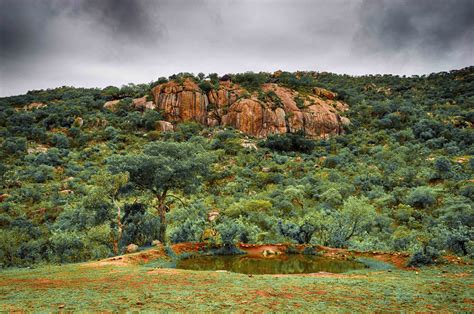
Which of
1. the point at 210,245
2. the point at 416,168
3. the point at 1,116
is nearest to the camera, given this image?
the point at 210,245

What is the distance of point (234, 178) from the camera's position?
48.1 meters

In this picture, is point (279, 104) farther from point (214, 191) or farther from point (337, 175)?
point (214, 191)

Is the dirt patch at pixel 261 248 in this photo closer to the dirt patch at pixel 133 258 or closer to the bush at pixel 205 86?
the dirt patch at pixel 133 258

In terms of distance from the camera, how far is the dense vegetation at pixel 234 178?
20.8m

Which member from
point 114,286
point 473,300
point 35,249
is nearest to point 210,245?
point 114,286

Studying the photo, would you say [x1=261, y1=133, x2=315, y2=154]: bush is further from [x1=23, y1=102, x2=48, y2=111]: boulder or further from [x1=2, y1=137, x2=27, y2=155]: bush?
[x1=23, y1=102, x2=48, y2=111]: boulder

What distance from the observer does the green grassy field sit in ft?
26.7

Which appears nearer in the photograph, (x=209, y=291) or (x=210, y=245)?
(x=209, y=291)

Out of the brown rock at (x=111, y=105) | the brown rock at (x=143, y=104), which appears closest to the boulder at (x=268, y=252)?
the brown rock at (x=143, y=104)

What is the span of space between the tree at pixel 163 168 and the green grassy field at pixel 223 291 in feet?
28.8

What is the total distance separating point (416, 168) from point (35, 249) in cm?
4566

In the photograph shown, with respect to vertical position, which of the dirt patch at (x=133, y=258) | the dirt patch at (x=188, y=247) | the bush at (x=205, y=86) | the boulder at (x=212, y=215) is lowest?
the boulder at (x=212, y=215)

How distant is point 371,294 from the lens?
9.59 metres

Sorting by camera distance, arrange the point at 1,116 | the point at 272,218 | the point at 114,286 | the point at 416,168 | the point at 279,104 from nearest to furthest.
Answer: the point at 114,286
the point at 272,218
the point at 416,168
the point at 1,116
the point at 279,104
